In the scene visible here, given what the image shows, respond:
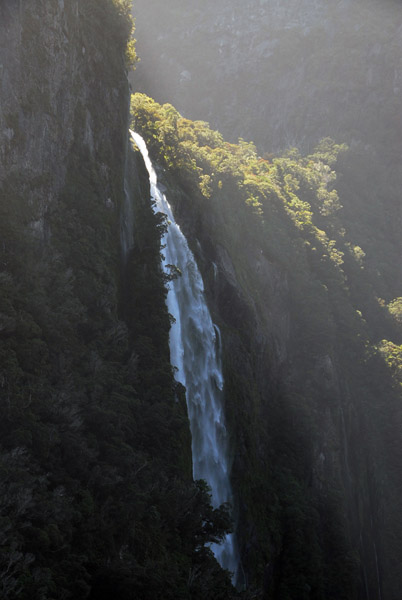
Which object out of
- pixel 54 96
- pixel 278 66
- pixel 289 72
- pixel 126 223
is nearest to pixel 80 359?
pixel 54 96

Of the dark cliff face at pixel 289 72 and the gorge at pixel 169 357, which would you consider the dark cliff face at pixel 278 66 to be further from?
the gorge at pixel 169 357

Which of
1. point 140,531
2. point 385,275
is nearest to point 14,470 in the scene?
point 140,531

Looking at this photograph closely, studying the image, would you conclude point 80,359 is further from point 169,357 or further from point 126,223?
point 126,223

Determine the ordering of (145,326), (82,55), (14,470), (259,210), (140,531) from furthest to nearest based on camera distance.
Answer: (259,210) → (145,326) → (82,55) → (140,531) → (14,470)

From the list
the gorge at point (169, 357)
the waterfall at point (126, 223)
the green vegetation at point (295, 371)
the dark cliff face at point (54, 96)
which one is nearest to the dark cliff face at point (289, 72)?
the gorge at point (169, 357)

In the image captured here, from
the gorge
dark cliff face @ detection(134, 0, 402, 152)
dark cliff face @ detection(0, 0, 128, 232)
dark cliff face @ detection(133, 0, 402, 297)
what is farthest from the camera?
dark cliff face @ detection(134, 0, 402, 152)

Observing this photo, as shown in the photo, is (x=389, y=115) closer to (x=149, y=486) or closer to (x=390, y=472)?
(x=390, y=472)

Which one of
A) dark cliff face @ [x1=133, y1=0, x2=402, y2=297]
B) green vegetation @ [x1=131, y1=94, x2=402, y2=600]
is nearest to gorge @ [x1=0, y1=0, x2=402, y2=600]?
green vegetation @ [x1=131, y1=94, x2=402, y2=600]

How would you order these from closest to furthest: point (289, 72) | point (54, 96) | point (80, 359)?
1. point (80, 359)
2. point (54, 96)
3. point (289, 72)

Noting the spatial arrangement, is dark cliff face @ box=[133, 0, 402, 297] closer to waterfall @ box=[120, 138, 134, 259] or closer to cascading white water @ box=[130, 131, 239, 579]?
cascading white water @ box=[130, 131, 239, 579]
